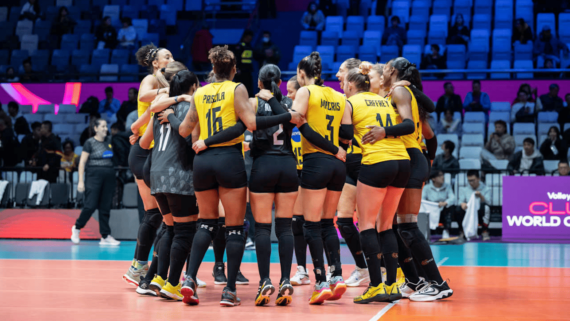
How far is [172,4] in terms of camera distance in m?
18.5

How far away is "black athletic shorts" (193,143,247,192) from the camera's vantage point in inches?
180

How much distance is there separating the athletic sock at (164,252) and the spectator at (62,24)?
1437 centimetres

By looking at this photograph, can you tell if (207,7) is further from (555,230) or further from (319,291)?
(319,291)

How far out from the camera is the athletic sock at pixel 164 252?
506cm

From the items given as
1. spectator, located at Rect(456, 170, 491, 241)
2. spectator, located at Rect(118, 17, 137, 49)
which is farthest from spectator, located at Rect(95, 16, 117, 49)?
spectator, located at Rect(456, 170, 491, 241)

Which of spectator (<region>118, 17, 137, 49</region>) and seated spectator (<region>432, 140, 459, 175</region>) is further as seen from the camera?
spectator (<region>118, 17, 137, 49</region>)

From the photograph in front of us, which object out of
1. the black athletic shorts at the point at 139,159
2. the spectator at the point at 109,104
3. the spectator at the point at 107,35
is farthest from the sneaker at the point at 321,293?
the spectator at the point at 107,35

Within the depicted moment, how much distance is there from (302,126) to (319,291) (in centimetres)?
126

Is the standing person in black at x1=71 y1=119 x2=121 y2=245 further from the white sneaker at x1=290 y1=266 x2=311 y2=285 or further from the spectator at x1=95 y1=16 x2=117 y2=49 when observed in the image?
the spectator at x1=95 y1=16 x2=117 y2=49

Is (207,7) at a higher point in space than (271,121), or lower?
higher

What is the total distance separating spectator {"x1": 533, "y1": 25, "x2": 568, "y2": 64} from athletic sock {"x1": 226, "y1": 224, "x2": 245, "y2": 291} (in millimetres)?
11720

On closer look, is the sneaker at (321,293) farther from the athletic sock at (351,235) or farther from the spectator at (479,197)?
the spectator at (479,197)

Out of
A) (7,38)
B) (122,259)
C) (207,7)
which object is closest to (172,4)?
(207,7)

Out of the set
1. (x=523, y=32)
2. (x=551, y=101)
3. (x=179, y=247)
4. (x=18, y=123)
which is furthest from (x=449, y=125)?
(x=18, y=123)
